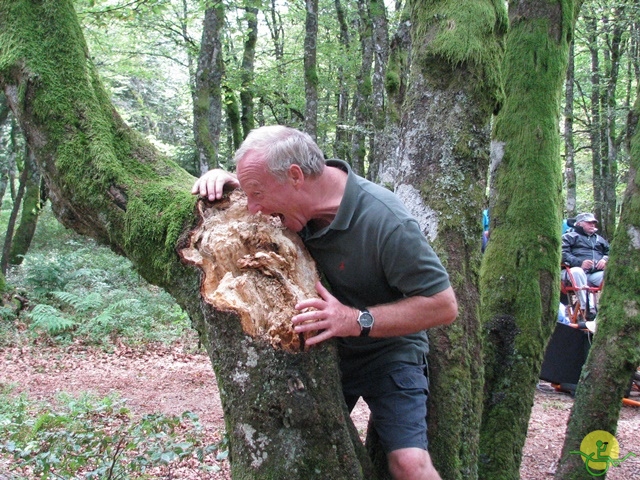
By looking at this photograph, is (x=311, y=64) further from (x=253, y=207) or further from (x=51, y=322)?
(x=253, y=207)

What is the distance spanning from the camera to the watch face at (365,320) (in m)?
2.34

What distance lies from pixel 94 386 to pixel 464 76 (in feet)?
24.3

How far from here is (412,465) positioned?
243 centimetres

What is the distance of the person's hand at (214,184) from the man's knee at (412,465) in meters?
1.42

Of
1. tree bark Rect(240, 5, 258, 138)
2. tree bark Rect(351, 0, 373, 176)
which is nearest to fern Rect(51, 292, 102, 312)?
tree bark Rect(240, 5, 258, 138)

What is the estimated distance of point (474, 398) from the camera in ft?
9.34

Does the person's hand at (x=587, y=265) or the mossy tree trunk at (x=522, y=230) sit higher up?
the mossy tree trunk at (x=522, y=230)

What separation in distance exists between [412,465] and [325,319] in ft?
2.60

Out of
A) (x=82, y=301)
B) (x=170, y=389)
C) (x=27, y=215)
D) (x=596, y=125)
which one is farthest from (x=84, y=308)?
(x=596, y=125)

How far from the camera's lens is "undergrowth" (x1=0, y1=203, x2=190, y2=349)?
419 inches

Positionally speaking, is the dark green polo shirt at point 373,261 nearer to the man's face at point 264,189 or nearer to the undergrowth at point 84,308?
the man's face at point 264,189

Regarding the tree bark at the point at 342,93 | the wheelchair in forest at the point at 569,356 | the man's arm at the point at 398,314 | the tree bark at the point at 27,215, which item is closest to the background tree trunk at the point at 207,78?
the tree bark at the point at 27,215

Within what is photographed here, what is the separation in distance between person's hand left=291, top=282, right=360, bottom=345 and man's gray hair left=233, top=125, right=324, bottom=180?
22.6 inches

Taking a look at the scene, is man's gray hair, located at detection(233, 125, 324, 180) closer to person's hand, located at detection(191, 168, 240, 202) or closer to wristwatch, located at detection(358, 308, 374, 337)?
person's hand, located at detection(191, 168, 240, 202)
